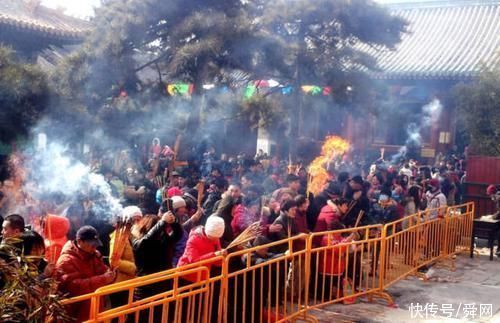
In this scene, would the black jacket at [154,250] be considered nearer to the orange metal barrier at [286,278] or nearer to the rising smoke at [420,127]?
the orange metal barrier at [286,278]

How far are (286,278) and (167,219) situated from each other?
123 cm

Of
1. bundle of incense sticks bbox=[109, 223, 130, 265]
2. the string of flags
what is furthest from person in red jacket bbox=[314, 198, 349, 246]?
the string of flags

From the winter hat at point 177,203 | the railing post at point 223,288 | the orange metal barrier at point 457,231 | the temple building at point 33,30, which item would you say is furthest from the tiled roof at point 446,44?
the railing post at point 223,288

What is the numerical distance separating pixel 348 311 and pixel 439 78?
503 inches

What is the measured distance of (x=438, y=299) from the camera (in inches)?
268

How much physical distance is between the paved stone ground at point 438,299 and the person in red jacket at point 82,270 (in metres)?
2.54

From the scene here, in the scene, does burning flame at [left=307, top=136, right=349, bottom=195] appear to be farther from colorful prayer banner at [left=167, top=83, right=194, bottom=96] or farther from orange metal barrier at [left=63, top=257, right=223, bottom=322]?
orange metal barrier at [left=63, top=257, right=223, bottom=322]

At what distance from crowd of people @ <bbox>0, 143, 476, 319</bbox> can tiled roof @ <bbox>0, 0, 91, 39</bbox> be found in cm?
250

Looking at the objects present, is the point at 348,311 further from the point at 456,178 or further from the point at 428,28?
the point at 428,28

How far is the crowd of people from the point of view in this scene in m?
4.13

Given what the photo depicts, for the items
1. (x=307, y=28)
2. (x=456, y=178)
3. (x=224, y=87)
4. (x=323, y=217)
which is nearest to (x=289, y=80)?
(x=307, y=28)

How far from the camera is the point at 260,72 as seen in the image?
11539mm

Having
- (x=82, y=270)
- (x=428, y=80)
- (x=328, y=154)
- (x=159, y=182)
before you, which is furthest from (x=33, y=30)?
(x=428, y=80)

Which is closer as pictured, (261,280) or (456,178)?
(261,280)
